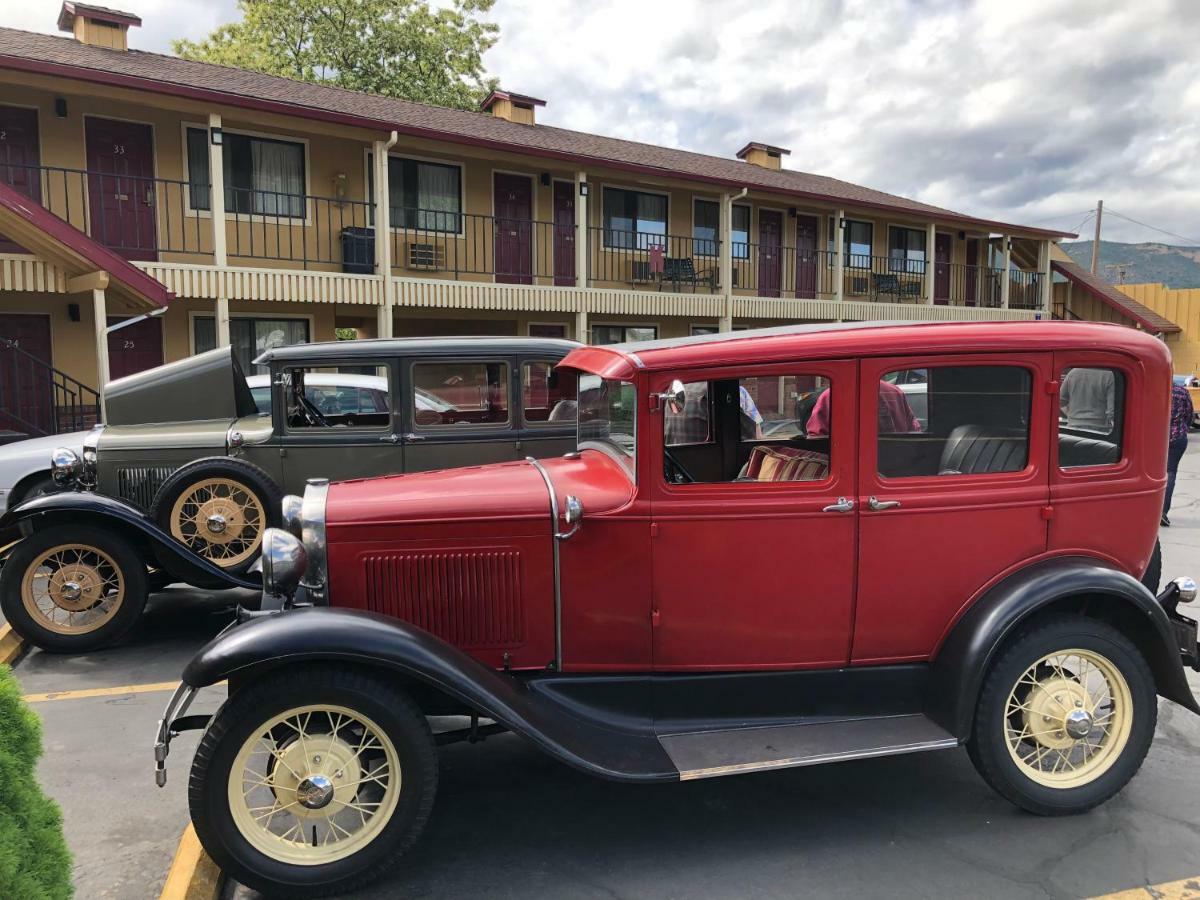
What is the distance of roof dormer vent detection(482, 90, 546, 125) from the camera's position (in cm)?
1986

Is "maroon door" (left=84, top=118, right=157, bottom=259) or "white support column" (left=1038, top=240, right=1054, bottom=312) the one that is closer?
"maroon door" (left=84, top=118, right=157, bottom=259)

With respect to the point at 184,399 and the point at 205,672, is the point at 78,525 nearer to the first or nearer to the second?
the point at 184,399

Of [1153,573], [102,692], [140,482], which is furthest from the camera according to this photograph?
[140,482]

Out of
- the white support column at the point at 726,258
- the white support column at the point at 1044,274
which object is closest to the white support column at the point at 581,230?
the white support column at the point at 726,258

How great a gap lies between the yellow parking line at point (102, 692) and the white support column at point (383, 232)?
9.99m

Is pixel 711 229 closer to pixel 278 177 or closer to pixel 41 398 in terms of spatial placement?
pixel 278 177

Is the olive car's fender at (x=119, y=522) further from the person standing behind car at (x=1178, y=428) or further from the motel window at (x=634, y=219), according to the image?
the motel window at (x=634, y=219)

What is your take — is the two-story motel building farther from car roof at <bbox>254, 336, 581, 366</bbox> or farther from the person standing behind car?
the person standing behind car

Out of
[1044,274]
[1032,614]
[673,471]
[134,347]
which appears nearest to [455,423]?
[673,471]

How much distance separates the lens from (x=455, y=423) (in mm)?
6195

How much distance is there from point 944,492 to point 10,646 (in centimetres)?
577

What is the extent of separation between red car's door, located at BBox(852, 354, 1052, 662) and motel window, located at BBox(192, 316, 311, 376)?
43.5 ft

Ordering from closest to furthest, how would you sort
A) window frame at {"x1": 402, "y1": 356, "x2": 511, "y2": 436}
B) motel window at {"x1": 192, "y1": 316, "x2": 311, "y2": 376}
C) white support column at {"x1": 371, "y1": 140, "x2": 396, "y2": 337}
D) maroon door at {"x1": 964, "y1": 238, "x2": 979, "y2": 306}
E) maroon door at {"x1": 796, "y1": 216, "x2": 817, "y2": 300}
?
1. window frame at {"x1": 402, "y1": 356, "x2": 511, "y2": 436}
2. white support column at {"x1": 371, "y1": 140, "x2": 396, "y2": 337}
3. motel window at {"x1": 192, "y1": 316, "x2": 311, "y2": 376}
4. maroon door at {"x1": 796, "y1": 216, "x2": 817, "y2": 300}
5. maroon door at {"x1": 964, "y1": 238, "x2": 979, "y2": 306}

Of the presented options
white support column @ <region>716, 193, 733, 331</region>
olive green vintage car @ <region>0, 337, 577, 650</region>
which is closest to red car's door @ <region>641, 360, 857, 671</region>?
olive green vintage car @ <region>0, 337, 577, 650</region>
